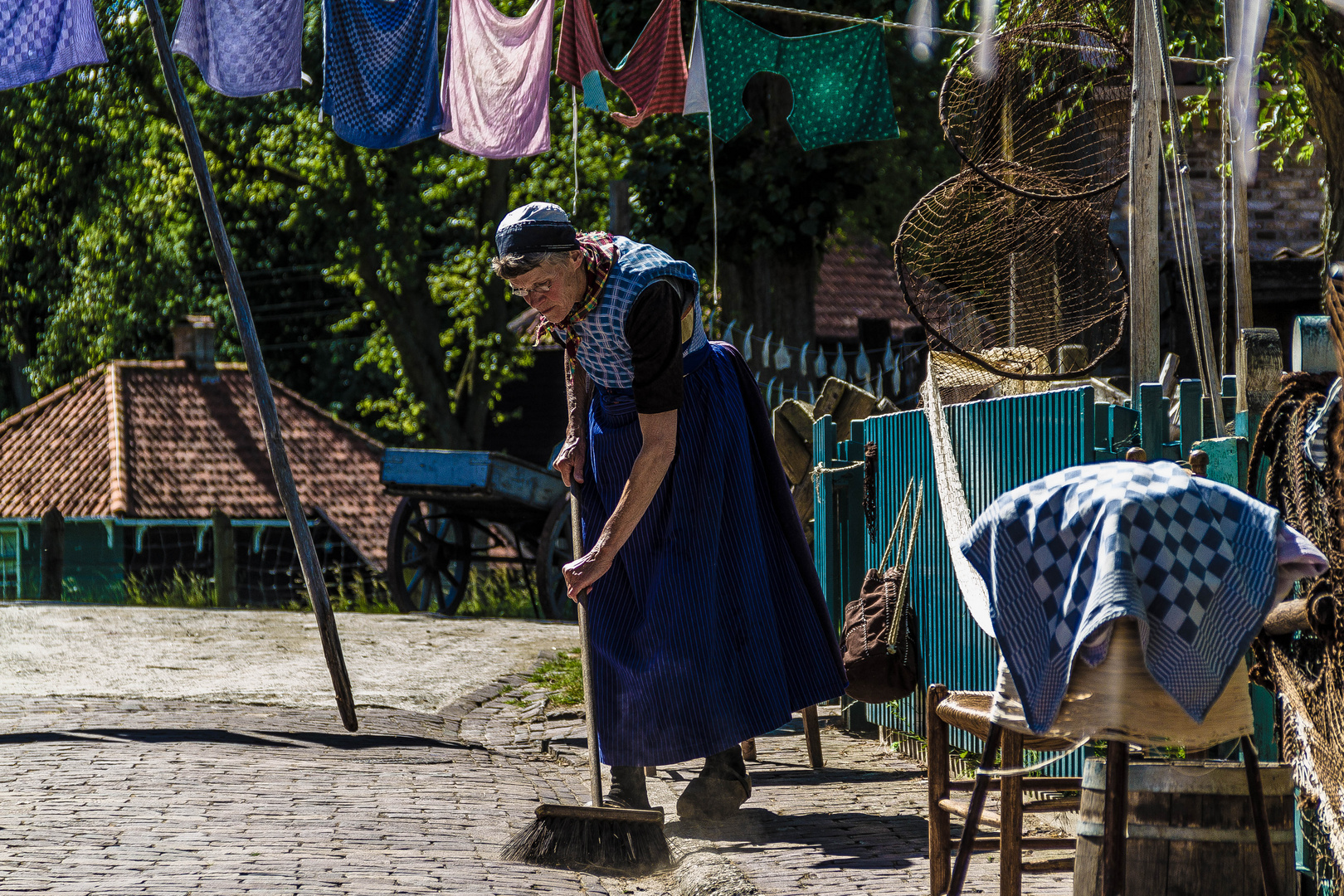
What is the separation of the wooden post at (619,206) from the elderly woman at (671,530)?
8323 mm

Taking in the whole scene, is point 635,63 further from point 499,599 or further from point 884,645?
point 499,599

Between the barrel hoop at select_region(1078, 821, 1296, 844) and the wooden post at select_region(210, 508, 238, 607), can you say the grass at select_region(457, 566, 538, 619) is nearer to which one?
the wooden post at select_region(210, 508, 238, 607)

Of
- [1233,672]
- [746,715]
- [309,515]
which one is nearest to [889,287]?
[309,515]

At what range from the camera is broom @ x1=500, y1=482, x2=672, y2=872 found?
3.94m

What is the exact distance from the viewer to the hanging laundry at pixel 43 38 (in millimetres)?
7395

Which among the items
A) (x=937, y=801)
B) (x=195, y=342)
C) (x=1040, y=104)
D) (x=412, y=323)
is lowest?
(x=937, y=801)

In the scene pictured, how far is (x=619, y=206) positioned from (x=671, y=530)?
28.9 ft

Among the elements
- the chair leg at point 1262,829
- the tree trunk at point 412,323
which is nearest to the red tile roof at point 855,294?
the tree trunk at point 412,323

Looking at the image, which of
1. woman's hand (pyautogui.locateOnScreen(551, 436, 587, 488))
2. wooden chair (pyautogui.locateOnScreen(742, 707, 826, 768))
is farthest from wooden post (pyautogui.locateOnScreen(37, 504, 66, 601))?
woman's hand (pyautogui.locateOnScreen(551, 436, 587, 488))

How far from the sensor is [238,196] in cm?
2388

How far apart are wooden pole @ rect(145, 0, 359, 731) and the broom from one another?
214 cm

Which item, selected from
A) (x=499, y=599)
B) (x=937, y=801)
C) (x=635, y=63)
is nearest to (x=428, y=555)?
(x=499, y=599)

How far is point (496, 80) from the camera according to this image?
8000 millimetres

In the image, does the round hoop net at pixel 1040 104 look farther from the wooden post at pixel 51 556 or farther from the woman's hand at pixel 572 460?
the wooden post at pixel 51 556
